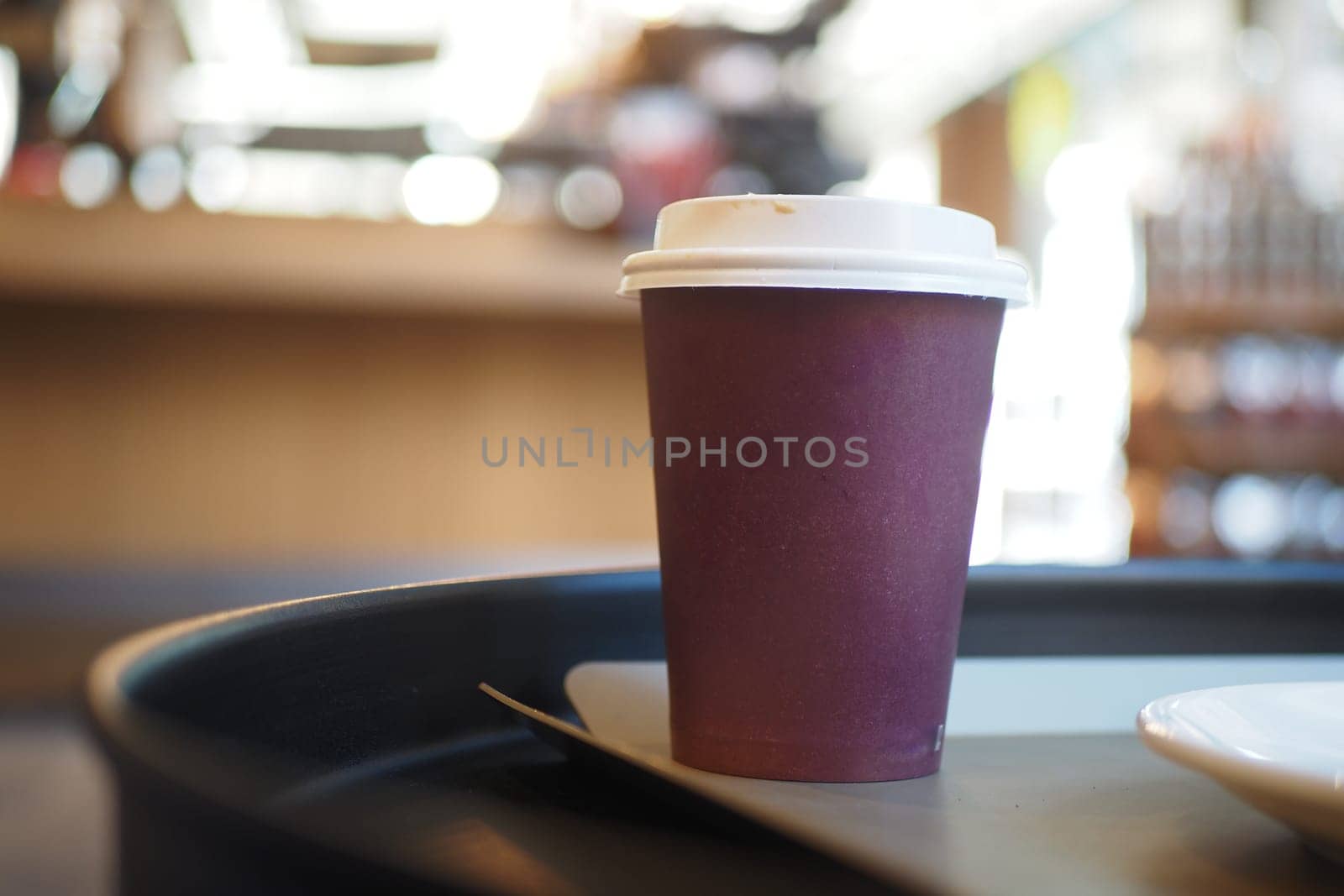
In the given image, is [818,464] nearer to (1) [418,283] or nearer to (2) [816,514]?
(2) [816,514]

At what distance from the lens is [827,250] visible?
51cm

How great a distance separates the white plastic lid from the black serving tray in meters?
0.19

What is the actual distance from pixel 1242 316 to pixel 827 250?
444cm

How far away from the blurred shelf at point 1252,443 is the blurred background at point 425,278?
0.4 inches

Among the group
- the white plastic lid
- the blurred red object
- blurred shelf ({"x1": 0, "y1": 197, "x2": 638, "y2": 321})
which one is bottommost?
the white plastic lid

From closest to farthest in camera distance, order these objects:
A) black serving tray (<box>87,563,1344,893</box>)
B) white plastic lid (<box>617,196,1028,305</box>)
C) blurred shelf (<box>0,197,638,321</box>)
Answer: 1. black serving tray (<box>87,563,1344,893</box>)
2. white plastic lid (<box>617,196,1028,305</box>)
3. blurred shelf (<box>0,197,638,321</box>)

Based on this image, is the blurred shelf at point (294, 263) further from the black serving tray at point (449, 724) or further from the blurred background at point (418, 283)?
the black serving tray at point (449, 724)

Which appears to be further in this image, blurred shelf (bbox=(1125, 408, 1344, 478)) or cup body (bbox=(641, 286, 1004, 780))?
blurred shelf (bbox=(1125, 408, 1344, 478))

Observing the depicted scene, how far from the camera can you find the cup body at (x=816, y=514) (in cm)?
52

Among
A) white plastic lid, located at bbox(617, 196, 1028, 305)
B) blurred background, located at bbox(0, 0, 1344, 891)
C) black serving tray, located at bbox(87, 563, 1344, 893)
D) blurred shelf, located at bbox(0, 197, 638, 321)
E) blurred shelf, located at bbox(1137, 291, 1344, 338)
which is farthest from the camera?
blurred shelf, located at bbox(1137, 291, 1344, 338)

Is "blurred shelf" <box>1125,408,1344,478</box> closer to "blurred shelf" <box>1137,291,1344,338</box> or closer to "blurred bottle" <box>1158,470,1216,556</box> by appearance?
"blurred bottle" <box>1158,470,1216,556</box>

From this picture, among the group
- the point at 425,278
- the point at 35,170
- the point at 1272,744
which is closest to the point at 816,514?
the point at 1272,744

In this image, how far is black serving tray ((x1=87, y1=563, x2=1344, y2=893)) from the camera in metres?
0.27

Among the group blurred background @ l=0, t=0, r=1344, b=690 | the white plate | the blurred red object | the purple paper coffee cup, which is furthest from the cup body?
the blurred red object
